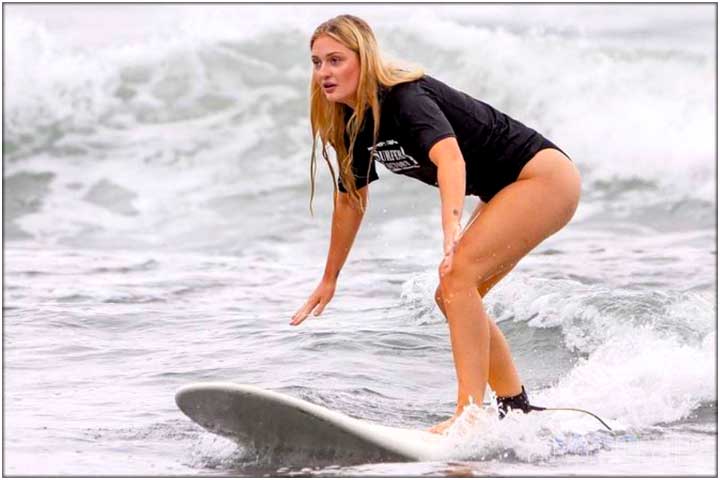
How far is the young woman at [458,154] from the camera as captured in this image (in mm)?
5320

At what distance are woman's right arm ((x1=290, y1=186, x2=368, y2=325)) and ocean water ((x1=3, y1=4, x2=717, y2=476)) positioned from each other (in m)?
0.70

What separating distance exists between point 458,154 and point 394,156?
1.19 feet

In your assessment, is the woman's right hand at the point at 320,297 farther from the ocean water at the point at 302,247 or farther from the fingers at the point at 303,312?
the ocean water at the point at 302,247

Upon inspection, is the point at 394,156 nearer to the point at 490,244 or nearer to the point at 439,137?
the point at 439,137

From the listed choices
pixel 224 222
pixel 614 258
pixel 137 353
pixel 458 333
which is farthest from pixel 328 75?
pixel 224 222

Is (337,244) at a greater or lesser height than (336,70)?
lesser

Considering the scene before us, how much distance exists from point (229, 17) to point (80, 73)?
101 inches

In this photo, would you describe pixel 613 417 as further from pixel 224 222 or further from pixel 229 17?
pixel 229 17

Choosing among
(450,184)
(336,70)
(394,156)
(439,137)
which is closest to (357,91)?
(336,70)

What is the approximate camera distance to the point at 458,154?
16.9 ft

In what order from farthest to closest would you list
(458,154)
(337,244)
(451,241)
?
(337,244) < (458,154) < (451,241)

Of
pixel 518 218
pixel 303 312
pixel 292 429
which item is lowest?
pixel 292 429

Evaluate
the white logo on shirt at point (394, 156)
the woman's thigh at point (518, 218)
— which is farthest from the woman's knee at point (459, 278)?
the white logo on shirt at point (394, 156)

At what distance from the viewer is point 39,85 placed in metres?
18.8
